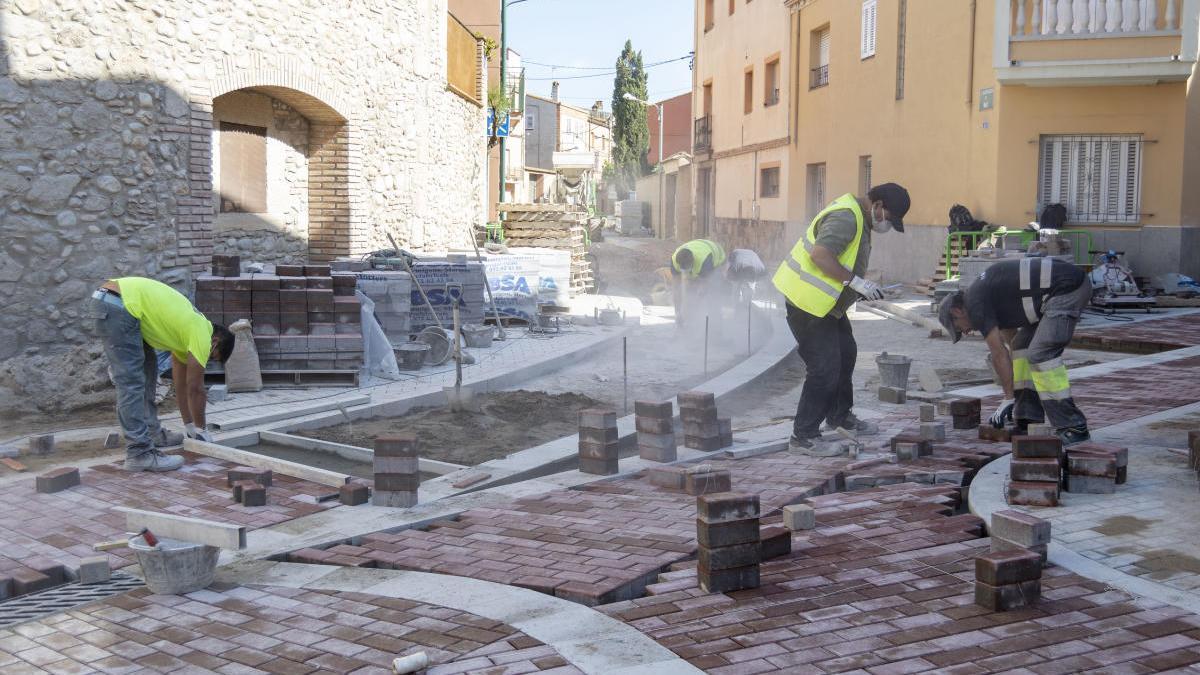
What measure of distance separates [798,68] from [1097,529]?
23461 millimetres

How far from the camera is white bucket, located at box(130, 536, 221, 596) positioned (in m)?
4.35

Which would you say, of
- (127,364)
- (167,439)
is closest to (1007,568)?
(127,364)

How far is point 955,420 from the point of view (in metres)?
7.48

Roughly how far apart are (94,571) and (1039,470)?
428 cm

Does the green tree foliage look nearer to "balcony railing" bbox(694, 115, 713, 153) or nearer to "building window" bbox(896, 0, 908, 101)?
"balcony railing" bbox(694, 115, 713, 153)

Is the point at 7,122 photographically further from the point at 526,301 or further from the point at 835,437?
the point at 835,437

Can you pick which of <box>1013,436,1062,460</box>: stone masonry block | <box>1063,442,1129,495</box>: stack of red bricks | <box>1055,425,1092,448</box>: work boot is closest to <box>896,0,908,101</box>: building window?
<box>1055,425,1092,448</box>: work boot

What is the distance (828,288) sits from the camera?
6.70 m

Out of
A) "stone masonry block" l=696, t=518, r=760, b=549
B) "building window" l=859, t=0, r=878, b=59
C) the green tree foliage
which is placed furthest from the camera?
the green tree foliage

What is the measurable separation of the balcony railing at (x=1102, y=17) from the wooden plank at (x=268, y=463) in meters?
14.9

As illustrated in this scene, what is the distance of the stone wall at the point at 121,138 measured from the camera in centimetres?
917

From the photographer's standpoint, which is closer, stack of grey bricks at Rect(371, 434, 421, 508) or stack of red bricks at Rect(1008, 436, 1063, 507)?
stack of red bricks at Rect(1008, 436, 1063, 507)

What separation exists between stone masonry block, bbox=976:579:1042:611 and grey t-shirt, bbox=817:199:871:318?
2.90 m

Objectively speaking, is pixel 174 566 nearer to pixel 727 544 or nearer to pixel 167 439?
pixel 727 544
